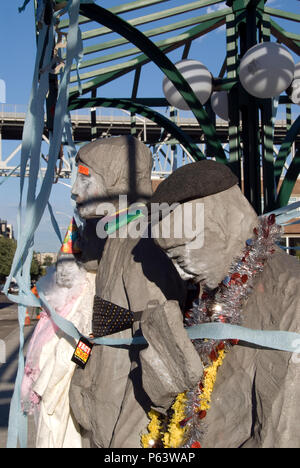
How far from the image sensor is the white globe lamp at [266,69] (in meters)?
3.34

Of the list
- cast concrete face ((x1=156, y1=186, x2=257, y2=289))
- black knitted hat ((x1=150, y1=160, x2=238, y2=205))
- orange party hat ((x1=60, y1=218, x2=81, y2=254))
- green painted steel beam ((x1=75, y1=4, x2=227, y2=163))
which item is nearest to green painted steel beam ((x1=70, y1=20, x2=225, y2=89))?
green painted steel beam ((x1=75, y1=4, x2=227, y2=163))

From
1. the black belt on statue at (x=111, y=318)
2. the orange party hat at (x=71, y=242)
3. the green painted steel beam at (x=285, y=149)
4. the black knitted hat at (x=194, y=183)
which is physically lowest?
the black belt on statue at (x=111, y=318)

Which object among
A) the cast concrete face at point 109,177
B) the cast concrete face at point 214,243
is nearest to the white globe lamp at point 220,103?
the cast concrete face at point 109,177

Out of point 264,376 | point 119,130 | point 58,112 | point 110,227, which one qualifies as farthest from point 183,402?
point 119,130

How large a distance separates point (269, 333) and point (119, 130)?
27716mm

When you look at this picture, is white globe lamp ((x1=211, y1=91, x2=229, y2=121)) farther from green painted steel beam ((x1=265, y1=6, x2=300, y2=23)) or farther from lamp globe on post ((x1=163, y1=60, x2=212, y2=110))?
green painted steel beam ((x1=265, y1=6, x2=300, y2=23))

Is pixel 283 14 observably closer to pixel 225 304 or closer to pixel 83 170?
pixel 83 170

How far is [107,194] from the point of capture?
221cm

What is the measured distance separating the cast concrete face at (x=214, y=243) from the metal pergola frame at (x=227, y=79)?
212cm

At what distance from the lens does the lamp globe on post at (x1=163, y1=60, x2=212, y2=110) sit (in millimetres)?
3928

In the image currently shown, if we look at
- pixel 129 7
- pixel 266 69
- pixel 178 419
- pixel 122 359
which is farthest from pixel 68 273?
pixel 129 7

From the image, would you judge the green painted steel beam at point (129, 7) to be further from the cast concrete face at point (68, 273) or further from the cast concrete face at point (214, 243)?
the cast concrete face at point (214, 243)
